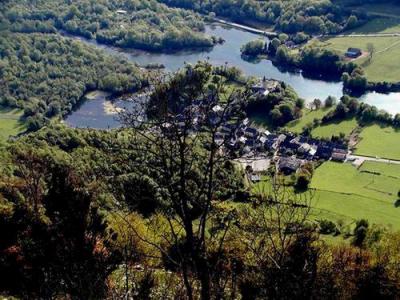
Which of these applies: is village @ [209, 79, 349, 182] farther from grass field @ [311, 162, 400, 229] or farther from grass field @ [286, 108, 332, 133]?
grass field @ [286, 108, 332, 133]

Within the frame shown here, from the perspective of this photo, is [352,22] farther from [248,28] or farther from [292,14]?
[248,28]

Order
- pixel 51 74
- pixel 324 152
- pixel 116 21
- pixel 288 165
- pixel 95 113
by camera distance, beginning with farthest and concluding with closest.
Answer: pixel 116 21 → pixel 51 74 → pixel 95 113 → pixel 324 152 → pixel 288 165

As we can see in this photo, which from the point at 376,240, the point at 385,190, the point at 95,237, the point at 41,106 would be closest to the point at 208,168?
the point at 95,237

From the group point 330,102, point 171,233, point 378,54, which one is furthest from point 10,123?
point 171,233

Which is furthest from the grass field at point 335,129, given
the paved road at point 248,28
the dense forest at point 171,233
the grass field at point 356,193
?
the paved road at point 248,28

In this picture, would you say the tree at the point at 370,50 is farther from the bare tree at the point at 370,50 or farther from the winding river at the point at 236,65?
the winding river at the point at 236,65

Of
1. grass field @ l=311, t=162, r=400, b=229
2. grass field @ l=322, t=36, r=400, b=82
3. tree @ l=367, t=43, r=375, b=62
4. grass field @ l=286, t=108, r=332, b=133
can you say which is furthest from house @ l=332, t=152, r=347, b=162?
tree @ l=367, t=43, r=375, b=62
